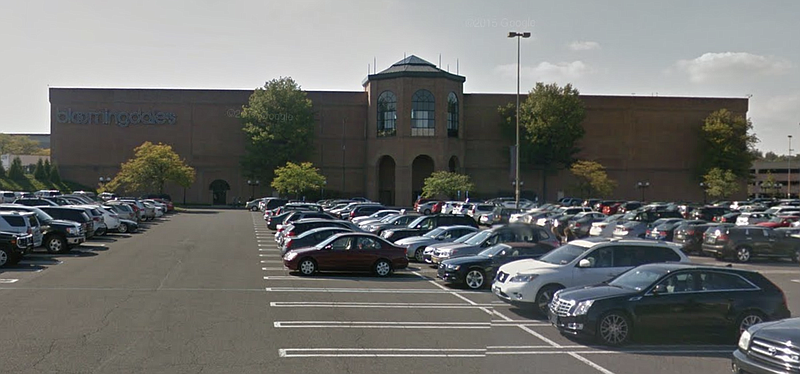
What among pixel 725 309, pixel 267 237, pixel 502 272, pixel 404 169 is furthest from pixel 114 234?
pixel 404 169

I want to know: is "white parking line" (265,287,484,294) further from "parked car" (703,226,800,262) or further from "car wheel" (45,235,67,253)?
"parked car" (703,226,800,262)

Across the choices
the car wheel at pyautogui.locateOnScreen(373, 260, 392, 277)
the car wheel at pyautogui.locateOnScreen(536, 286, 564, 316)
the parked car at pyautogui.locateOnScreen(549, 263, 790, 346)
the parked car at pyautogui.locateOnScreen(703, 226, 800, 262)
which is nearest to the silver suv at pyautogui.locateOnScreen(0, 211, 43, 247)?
the car wheel at pyautogui.locateOnScreen(373, 260, 392, 277)

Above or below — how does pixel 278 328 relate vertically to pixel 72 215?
below

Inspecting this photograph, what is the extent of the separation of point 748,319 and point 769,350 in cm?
384

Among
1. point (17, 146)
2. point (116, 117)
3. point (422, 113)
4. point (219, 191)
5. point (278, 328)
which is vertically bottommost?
point (278, 328)

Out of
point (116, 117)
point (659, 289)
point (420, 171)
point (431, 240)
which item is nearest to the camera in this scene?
point (659, 289)

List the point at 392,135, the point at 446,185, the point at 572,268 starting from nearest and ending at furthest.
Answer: the point at 572,268
the point at 446,185
the point at 392,135

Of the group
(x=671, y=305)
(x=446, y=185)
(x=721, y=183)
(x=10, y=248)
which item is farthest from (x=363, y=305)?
(x=721, y=183)

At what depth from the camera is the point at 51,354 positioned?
1052 centimetres

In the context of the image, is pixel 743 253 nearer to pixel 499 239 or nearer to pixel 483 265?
pixel 499 239

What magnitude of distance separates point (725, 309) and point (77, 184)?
7901 centimetres

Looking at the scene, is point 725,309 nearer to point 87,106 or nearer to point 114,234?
point 114,234

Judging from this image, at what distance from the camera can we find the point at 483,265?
18750mm

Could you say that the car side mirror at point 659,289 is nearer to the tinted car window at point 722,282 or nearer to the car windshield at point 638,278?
the car windshield at point 638,278
